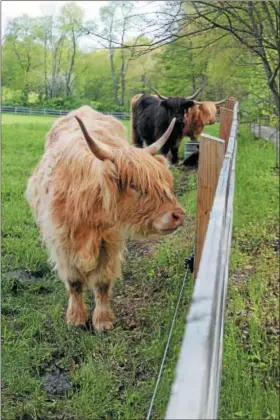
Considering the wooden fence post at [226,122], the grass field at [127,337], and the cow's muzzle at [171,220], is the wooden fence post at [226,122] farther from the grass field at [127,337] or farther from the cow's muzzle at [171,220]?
the cow's muzzle at [171,220]

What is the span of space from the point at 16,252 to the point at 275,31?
281cm

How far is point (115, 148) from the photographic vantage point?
3365 mm

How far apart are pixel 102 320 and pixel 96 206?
0.84 metres

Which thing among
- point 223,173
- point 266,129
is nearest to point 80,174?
point 223,173

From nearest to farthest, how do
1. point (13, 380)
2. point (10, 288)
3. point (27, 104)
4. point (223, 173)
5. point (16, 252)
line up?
point (223, 173) < point (13, 380) < point (10, 288) < point (16, 252) < point (27, 104)

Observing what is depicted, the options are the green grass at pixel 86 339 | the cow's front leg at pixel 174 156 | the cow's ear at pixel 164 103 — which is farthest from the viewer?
the cow's front leg at pixel 174 156

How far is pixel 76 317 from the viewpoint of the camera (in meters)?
3.62

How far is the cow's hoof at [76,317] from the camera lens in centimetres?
360

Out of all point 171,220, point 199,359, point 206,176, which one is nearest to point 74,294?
point 171,220

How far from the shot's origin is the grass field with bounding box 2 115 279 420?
8.89 feet

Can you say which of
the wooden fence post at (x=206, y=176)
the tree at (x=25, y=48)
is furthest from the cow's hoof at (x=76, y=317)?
the tree at (x=25, y=48)

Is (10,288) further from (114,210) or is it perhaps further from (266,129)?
(266,129)

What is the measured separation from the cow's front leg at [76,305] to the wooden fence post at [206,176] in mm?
877

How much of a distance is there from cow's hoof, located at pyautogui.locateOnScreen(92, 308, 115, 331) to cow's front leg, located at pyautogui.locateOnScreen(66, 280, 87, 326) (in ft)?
0.26
